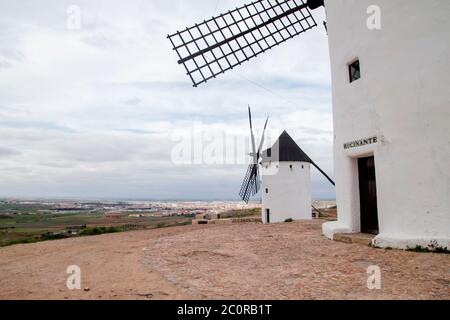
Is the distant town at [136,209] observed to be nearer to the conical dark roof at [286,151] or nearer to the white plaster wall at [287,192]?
the white plaster wall at [287,192]

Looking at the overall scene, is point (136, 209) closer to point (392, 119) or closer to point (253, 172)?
point (253, 172)

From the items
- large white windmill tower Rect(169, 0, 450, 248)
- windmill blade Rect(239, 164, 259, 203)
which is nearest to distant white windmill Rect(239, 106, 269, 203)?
windmill blade Rect(239, 164, 259, 203)

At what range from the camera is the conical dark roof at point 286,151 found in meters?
22.1

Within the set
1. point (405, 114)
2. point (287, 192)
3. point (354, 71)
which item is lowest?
point (287, 192)

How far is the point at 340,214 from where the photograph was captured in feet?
34.2

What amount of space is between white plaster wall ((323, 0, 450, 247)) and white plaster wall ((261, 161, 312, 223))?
12.1 metres

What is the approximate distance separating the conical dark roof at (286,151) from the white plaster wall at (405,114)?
12177 mm

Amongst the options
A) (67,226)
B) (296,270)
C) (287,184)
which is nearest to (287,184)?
(287,184)

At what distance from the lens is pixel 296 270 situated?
609cm

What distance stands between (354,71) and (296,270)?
6.95m
